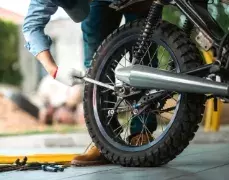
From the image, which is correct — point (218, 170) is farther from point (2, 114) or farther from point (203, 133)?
point (2, 114)

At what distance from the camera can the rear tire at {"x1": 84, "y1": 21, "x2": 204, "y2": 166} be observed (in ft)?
5.15

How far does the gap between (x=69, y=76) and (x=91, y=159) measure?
369 mm

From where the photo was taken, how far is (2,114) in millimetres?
3637

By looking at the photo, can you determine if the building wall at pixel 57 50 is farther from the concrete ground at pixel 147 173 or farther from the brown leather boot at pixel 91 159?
the concrete ground at pixel 147 173

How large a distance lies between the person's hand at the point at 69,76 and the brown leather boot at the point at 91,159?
30 centimetres

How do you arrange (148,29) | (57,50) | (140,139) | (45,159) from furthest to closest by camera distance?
1. (57,50)
2. (45,159)
3. (140,139)
4. (148,29)

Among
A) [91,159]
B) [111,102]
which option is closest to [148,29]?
[111,102]

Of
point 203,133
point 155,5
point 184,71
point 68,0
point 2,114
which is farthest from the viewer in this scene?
point 2,114

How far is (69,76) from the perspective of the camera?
186cm

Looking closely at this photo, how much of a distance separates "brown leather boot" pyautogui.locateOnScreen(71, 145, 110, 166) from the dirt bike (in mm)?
101

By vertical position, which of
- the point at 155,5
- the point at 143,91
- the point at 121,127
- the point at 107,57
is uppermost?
the point at 155,5

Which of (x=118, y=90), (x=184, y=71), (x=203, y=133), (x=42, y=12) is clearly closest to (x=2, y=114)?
(x=203, y=133)

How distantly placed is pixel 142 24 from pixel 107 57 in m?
0.21

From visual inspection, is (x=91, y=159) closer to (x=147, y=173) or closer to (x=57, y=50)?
(x=147, y=173)
